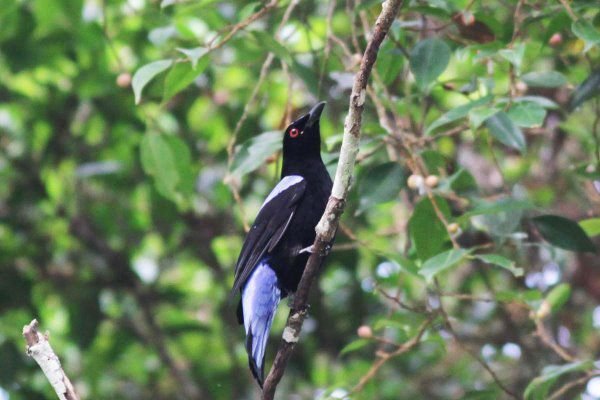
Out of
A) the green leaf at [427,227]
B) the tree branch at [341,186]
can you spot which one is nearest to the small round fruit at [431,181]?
the green leaf at [427,227]

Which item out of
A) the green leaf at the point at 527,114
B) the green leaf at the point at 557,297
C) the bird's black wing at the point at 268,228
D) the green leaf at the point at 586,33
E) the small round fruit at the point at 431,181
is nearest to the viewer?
the green leaf at the point at 586,33

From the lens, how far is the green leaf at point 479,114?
321cm

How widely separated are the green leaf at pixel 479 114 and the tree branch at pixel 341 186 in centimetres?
55

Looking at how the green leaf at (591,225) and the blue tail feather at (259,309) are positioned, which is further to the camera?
the green leaf at (591,225)

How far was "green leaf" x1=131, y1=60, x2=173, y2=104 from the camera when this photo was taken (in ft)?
10.8

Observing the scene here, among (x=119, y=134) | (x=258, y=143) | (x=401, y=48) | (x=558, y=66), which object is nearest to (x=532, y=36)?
(x=558, y=66)

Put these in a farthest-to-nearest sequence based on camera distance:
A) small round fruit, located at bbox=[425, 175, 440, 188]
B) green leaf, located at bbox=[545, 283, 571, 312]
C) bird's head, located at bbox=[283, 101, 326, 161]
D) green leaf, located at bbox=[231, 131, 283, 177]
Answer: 1. bird's head, located at bbox=[283, 101, 326, 161]
2. green leaf, located at bbox=[545, 283, 571, 312]
3. green leaf, located at bbox=[231, 131, 283, 177]
4. small round fruit, located at bbox=[425, 175, 440, 188]

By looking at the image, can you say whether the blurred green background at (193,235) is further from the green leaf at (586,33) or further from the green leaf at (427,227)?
the green leaf at (586,33)

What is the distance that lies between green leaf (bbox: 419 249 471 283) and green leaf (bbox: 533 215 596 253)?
64 cm

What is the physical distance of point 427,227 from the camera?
11.4ft

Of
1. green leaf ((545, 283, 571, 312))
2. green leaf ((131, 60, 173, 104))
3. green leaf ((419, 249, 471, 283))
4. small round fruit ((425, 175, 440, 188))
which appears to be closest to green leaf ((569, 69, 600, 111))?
small round fruit ((425, 175, 440, 188))

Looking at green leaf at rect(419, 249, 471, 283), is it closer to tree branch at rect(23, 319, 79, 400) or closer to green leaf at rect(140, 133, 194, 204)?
tree branch at rect(23, 319, 79, 400)

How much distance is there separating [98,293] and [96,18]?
1.72 metres

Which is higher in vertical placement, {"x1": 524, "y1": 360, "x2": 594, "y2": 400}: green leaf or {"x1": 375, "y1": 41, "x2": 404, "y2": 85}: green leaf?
{"x1": 375, "y1": 41, "x2": 404, "y2": 85}: green leaf
